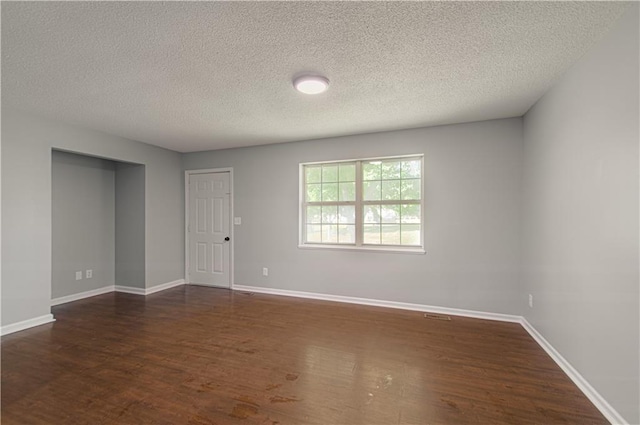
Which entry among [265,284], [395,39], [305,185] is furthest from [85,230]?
[395,39]

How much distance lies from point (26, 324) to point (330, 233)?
3.76 meters

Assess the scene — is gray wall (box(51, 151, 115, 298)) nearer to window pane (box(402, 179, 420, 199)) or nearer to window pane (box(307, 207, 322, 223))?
window pane (box(307, 207, 322, 223))

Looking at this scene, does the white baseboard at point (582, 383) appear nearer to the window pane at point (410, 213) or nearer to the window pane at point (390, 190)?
the window pane at point (410, 213)

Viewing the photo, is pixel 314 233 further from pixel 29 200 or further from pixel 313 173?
pixel 29 200

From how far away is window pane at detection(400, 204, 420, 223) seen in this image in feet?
12.9

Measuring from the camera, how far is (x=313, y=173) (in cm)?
455

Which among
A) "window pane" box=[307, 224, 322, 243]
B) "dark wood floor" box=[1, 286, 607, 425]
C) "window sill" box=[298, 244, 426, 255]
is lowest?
"dark wood floor" box=[1, 286, 607, 425]

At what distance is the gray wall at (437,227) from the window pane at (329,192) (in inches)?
16.8

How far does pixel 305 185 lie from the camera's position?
4586mm

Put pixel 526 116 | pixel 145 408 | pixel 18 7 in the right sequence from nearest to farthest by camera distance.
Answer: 1. pixel 18 7
2. pixel 145 408
3. pixel 526 116

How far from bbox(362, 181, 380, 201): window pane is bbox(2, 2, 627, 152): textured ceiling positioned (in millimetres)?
1031

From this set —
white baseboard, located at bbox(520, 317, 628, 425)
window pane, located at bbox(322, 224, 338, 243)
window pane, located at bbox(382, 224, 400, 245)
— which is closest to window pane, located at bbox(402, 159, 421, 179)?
window pane, located at bbox(382, 224, 400, 245)

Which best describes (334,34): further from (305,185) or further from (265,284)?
(265,284)

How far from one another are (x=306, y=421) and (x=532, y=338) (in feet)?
8.33
